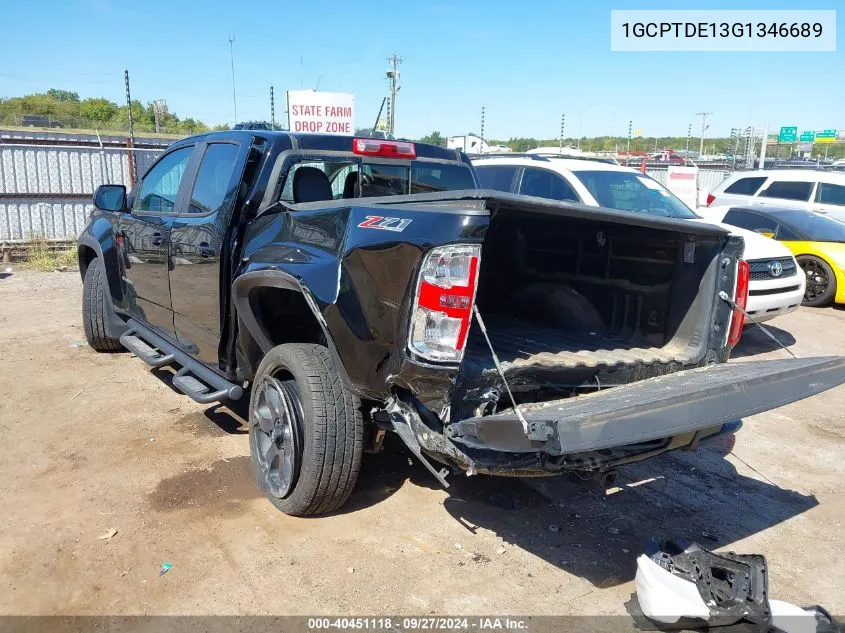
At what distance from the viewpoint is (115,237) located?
570cm

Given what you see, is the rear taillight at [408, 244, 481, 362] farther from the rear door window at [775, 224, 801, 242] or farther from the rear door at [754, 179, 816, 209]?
the rear door at [754, 179, 816, 209]

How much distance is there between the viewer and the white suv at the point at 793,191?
12.1 metres

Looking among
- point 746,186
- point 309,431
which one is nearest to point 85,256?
point 309,431

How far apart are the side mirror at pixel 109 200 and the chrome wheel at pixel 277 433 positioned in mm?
2735

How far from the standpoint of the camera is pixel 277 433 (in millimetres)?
3607

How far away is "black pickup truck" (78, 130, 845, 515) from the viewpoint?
107 inches

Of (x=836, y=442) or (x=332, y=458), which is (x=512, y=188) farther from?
(x=332, y=458)

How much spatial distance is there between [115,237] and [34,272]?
645 centimetres

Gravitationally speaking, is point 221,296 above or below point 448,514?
above

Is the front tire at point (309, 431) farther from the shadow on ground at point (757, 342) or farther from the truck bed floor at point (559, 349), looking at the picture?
the shadow on ground at point (757, 342)

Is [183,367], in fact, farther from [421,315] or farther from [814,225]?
[814,225]

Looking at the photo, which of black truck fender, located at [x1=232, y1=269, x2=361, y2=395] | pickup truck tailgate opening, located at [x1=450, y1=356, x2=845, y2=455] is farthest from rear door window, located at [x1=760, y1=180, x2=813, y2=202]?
black truck fender, located at [x1=232, y1=269, x2=361, y2=395]

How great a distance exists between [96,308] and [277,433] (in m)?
3.52

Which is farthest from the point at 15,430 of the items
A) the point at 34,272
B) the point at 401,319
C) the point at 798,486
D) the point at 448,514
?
the point at 34,272
